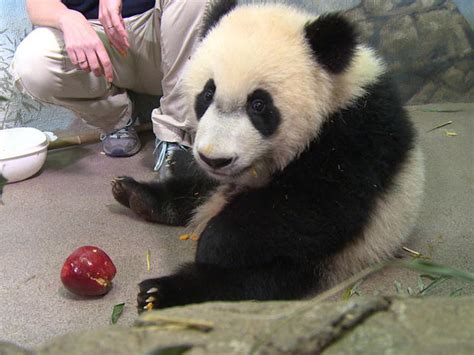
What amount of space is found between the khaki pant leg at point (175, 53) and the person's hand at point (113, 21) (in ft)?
0.79

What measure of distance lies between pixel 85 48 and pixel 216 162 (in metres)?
1.11

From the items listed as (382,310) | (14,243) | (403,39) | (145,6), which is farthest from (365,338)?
(403,39)

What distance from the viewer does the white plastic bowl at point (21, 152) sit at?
2.43 meters

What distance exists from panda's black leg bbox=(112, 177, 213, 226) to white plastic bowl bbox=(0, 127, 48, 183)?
2.13 ft

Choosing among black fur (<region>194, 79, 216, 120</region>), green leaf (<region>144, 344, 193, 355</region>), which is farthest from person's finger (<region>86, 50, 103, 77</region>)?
green leaf (<region>144, 344, 193, 355</region>)

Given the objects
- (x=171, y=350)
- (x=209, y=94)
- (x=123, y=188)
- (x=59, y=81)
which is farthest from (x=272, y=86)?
(x=59, y=81)

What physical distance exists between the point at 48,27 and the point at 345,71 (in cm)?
157

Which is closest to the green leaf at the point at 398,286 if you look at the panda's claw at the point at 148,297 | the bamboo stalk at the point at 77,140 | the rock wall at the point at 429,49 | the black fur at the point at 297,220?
the black fur at the point at 297,220

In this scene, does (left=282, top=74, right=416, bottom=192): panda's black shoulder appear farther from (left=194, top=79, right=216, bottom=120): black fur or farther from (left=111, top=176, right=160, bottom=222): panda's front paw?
(left=111, top=176, right=160, bottom=222): panda's front paw

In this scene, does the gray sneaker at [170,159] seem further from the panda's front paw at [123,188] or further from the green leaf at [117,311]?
the green leaf at [117,311]

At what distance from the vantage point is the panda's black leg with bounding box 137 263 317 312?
146 centimetres

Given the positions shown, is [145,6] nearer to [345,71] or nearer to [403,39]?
[345,71]

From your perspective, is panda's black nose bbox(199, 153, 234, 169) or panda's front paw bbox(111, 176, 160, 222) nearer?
panda's black nose bbox(199, 153, 234, 169)

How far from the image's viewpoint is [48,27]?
251 centimetres
